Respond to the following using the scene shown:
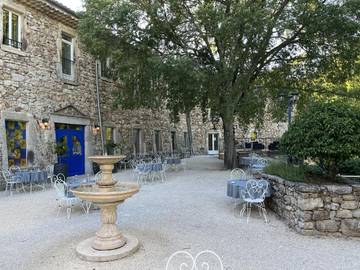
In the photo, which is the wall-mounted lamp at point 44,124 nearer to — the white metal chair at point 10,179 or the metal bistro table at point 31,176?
the metal bistro table at point 31,176

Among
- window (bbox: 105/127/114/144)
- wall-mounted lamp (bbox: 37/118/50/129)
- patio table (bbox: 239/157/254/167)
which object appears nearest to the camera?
wall-mounted lamp (bbox: 37/118/50/129)

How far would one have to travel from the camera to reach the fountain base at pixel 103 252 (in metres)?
3.82

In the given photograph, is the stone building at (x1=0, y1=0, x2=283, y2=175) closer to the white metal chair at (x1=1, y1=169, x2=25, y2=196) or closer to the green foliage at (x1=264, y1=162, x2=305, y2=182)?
the white metal chair at (x1=1, y1=169, x2=25, y2=196)

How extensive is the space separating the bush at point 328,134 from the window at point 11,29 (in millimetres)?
8712

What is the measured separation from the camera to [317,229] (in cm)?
490

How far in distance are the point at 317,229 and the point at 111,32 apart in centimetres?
897

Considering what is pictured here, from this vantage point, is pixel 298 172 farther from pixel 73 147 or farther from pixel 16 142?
pixel 73 147

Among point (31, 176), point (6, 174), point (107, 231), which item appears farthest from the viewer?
point (6, 174)

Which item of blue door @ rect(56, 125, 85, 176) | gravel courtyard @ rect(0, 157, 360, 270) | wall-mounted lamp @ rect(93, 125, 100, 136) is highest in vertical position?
wall-mounted lamp @ rect(93, 125, 100, 136)

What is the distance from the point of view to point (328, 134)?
5000 millimetres

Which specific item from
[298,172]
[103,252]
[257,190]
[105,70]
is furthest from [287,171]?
[105,70]

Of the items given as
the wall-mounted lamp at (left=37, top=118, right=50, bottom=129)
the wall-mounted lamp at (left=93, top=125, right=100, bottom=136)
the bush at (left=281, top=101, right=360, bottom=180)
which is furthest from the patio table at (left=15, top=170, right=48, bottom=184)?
the bush at (left=281, top=101, right=360, bottom=180)

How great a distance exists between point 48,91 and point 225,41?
659cm

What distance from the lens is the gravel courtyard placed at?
3.79 m
